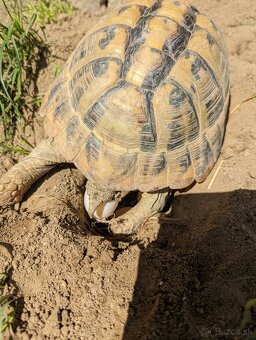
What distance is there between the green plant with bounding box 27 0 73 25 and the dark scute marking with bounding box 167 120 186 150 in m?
2.47

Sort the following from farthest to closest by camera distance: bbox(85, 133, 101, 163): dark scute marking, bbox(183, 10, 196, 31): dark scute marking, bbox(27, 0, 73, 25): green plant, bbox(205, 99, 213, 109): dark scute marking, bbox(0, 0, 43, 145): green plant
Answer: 1. bbox(27, 0, 73, 25): green plant
2. bbox(0, 0, 43, 145): green plant
3. bbox(205, 99, 213, 109): dark scute marking
4. bbox(183, 10, 196, 31): dark scute marking
5. bbox(85, 133, 101, 163): dark scute marking

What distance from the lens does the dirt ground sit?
251 cm

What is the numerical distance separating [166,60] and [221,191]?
4.56ft

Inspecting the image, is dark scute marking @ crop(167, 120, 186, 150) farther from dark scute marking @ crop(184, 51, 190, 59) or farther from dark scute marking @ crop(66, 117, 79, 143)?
dark scute marking @ crop(66, 117, 79, 143)

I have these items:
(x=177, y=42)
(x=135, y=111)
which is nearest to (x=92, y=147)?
(x=135, y=111)

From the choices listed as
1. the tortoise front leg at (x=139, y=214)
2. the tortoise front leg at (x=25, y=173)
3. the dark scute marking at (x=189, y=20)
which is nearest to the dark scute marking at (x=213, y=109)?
the dark scute marking at (x=189, y=20)

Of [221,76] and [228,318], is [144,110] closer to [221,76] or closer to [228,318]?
[221,76]

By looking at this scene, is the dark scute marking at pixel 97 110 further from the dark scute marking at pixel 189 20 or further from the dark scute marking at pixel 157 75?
the dark scute marking at pixel 189 20

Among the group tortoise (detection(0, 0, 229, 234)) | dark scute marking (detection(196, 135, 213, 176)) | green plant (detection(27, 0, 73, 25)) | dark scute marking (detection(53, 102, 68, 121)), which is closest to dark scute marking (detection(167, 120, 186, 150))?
tortoise (detection(0, 0, 229, 234))

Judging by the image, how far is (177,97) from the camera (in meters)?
2.98

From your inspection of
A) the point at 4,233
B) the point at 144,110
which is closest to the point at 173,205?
the point at 144,110

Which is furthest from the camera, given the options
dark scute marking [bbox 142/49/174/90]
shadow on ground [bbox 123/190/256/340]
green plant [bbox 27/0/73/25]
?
green plant [bbox 27/0/73/25]

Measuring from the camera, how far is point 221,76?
11.5 feet

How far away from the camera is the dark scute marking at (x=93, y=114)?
297cm
